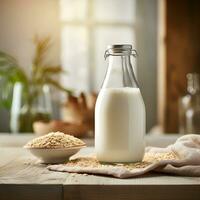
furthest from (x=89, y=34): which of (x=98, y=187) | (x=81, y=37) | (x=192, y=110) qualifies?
(x=98, y=187)

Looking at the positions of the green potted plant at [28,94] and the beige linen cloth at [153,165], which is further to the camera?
the green potted plant at [28,94]

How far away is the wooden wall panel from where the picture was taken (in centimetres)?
397

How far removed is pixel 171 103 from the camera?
13.2ft

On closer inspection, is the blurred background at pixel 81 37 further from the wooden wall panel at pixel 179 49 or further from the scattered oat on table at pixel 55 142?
the scattered oat on table at pixel 55 142

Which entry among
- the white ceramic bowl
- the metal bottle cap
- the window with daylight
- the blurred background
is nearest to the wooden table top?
the white ceramic bowl

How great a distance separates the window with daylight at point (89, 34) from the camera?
5141 mm

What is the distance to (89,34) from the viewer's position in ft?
17.0

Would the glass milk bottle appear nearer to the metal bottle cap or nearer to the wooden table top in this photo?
the metal bottle cap

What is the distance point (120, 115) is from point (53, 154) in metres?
0.17

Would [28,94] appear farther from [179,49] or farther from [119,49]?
[119,49]

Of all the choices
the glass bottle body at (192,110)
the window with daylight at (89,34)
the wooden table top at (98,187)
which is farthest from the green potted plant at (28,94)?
the window with daylight at (89,34)

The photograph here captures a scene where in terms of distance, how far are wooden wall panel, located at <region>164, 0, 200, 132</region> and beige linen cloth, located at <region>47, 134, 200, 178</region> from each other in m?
2.63

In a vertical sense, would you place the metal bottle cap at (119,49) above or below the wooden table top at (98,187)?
above

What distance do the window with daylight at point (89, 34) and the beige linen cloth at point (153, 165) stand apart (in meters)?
3.81
